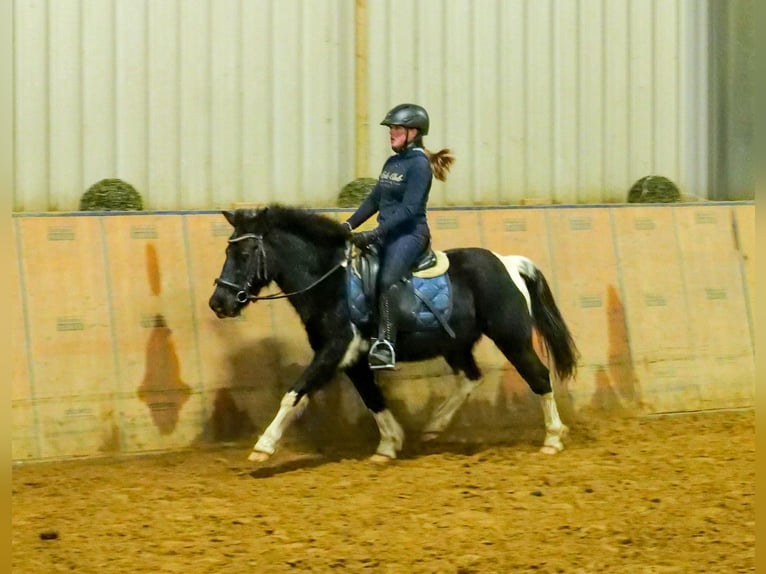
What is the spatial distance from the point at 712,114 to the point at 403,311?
5.95m

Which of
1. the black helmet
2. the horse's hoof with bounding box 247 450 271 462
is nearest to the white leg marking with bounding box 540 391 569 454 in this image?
the horse's hoof with bounding box 247 450 271 462

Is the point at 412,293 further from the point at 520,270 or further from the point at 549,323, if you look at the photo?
the point at 549,323

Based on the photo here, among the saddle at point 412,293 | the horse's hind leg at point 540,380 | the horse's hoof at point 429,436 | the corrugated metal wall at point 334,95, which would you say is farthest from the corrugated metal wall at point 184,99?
the horse's hind leg at point 540,380

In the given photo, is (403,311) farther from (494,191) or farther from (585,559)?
(494,191)

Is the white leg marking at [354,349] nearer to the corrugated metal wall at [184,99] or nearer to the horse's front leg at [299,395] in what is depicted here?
the horse's front leg at [299,395]

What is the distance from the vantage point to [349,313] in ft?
27.6

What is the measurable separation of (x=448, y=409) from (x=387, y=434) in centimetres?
67

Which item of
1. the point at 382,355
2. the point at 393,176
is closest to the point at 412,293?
the point at 382,355

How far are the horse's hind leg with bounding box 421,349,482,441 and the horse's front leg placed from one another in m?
1.22

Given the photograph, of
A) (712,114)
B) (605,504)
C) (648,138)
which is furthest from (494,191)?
(605,504)

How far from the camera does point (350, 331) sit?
838cm

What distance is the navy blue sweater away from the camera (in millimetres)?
8273

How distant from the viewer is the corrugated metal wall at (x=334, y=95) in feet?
34.8

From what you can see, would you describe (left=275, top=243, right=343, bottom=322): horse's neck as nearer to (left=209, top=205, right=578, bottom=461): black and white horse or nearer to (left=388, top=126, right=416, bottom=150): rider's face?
(left=209, top=205, right=578, bottom=461): black and white horse
